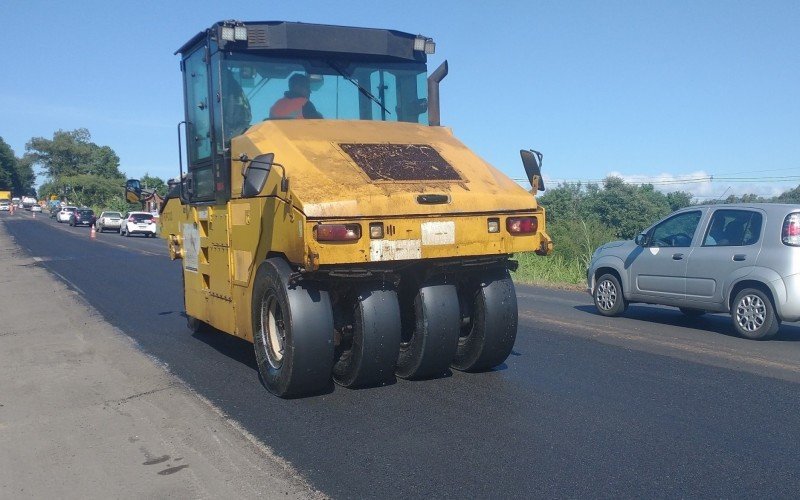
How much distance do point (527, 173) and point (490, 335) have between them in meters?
1.62

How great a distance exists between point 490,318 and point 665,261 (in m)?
4.88

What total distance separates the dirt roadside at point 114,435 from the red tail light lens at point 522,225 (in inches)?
106

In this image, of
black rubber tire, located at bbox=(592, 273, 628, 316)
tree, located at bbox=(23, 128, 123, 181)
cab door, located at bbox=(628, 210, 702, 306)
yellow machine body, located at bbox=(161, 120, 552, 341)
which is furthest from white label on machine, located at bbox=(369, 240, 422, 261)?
tree, located at bbox=(23, 128, 123, 181)

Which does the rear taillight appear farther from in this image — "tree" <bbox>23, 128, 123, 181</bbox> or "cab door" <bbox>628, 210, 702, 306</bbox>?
"tree" <bbox>23, 128, 123, 181</bbox>

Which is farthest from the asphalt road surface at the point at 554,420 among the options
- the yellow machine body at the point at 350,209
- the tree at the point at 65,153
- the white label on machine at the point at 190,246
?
the tree at the point at 65,153

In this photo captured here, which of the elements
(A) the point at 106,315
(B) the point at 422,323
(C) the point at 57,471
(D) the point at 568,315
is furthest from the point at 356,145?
(A) the point at 106,315

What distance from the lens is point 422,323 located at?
630 cm

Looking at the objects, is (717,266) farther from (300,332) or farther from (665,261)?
(300,332)

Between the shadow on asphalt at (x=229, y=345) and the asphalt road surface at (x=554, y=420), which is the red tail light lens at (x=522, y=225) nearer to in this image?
the asphalt road surface at (x=554, y=420)

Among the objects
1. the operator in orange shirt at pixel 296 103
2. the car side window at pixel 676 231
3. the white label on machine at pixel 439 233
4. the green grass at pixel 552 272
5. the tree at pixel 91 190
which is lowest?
the green grass at pixel 552 272

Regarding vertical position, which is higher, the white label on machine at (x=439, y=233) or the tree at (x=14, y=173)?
the tree at (x=14, y=173)

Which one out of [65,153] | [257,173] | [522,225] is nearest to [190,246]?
[257,173]

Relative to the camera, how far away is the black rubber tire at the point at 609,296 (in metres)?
11.4

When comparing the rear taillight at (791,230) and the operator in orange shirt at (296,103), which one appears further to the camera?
the rear taillight at (791,230)
